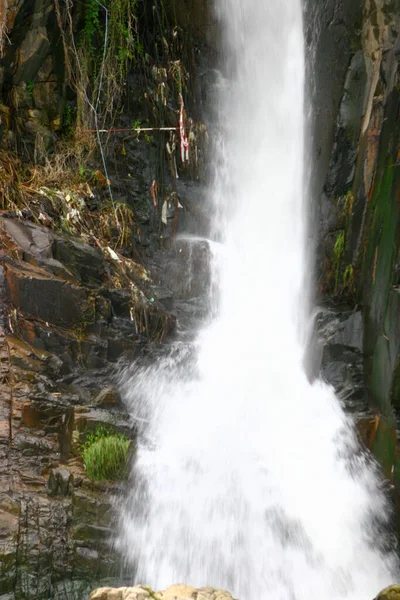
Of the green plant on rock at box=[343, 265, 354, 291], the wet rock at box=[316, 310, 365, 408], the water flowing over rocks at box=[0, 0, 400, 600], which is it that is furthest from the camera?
the green plant on rock at box=[343, 265, 354, 291]

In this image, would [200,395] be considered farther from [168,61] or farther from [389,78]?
[168,61]

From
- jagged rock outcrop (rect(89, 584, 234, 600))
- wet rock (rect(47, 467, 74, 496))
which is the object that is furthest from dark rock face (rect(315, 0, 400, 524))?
wet rock (rect(47, 467, 74, 496))

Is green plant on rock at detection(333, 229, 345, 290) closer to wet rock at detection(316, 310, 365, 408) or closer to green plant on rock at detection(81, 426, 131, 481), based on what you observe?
wet rock at detection(316, 310, 365, 408)

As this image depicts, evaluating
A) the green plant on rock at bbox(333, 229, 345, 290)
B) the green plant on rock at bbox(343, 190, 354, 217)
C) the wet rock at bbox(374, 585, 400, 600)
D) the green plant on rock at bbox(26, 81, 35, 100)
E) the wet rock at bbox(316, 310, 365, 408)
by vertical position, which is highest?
the green plant on rock at bbox(26, 81, 35, 100)

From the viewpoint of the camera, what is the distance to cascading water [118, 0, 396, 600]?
411cm

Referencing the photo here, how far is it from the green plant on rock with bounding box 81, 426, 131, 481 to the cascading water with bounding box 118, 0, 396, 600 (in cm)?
21

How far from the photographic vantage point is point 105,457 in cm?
440

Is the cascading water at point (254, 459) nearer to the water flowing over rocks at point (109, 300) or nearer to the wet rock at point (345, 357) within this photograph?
the wet rock at point (345, 357)

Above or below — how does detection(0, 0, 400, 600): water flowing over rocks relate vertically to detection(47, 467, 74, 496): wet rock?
above

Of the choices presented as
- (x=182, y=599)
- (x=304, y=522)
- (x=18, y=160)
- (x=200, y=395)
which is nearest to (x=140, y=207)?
(x=18, y=160)

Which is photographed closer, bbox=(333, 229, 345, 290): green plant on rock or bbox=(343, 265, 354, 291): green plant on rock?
bbox=(343, 265, 354, 291): green plant on rock

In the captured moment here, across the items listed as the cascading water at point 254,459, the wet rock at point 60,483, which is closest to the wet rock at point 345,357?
the cascading water at point 254,459

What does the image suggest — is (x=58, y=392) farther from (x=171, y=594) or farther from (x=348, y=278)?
(x=348, y=278)

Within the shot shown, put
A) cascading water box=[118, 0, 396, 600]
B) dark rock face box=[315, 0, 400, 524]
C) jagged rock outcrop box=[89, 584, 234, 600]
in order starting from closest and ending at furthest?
jagged rock outcrop box=[89, 584, 234, 600], cascading water box=[118, 0, 396, 600], dark rock face box=[315, 0, 400, 524]
